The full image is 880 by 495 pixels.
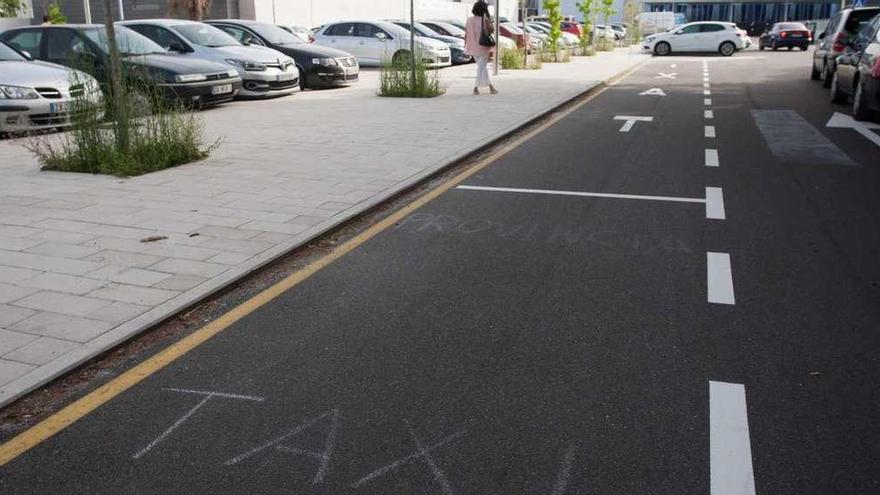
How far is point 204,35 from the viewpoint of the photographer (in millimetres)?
17312

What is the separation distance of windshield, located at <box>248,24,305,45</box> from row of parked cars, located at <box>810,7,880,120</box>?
1232 centimetres

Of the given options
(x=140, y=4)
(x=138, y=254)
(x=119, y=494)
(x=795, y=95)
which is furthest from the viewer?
(x=140, y=4)

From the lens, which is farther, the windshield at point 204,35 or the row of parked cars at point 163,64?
the windshield at point 204,35

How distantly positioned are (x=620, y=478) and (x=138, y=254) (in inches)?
160

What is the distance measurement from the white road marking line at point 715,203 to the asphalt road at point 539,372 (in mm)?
43

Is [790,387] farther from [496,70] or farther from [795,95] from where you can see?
[496,70]

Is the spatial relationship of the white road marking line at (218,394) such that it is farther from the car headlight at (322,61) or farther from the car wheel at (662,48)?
the car wheel at (662,48)

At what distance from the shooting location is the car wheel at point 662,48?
1569 inches

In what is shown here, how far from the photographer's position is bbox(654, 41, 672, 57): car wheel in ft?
131

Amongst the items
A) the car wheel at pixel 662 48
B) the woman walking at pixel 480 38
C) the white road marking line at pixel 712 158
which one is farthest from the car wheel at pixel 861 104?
the car wheel at pixel 662 48

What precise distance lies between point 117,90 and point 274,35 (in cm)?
1180

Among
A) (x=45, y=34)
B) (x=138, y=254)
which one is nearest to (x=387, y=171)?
(x=138, y=254)

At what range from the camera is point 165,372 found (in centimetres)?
409

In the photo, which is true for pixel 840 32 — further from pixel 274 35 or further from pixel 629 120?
pixel 274 35
